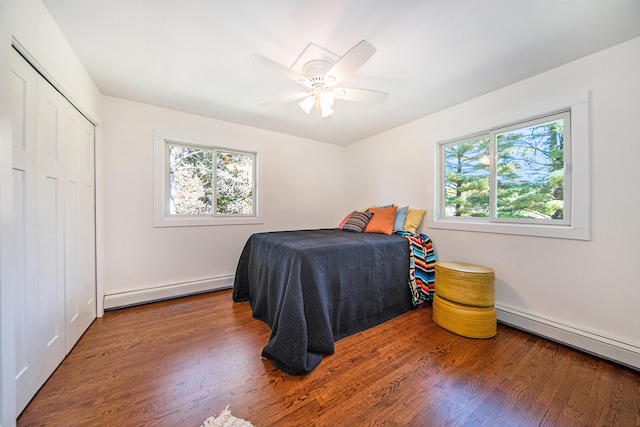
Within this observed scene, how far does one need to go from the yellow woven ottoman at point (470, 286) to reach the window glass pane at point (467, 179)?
79 centimetres

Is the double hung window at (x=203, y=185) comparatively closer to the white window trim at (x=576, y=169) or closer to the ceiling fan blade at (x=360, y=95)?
the ceiling fan blade at (x=360, y=95)

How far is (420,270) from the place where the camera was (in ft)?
8.21

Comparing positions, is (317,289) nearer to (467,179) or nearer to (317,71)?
(317,71)

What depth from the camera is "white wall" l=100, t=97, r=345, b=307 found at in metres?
2.37

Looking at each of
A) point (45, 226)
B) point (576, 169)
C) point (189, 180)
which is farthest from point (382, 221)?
point (45, 226)

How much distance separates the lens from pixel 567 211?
185 centimetres

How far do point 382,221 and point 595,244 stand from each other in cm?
172

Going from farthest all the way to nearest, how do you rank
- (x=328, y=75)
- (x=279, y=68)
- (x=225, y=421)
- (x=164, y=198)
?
1. (x=164, y=198)
2. (x=328, y=75)
3. (x=279, y=68)
4. (x=225, y=421)

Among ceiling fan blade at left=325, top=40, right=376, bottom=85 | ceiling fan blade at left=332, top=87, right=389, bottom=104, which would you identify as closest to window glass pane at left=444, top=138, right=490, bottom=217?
ceiling fan blade at left=332, top=87, right=389, bottom=104

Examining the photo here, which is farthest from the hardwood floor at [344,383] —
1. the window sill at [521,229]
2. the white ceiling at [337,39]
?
the white ceiling at [337,39]

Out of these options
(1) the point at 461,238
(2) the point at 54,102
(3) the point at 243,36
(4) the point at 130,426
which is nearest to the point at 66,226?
(2) the point at 54,102

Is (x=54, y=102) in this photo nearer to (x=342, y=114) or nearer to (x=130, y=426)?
(x=130, y=426)

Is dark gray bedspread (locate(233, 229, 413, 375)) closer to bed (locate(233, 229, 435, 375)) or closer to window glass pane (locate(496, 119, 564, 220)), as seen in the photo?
bed (locate(233, 229, 435, 375))

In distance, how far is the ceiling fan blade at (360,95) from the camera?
1.79 metres
